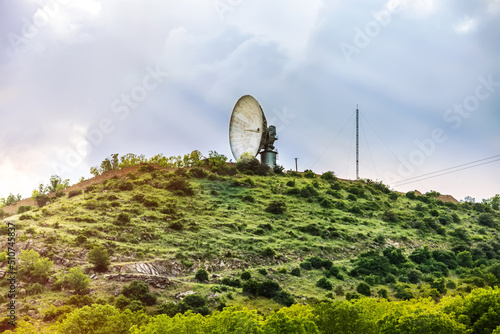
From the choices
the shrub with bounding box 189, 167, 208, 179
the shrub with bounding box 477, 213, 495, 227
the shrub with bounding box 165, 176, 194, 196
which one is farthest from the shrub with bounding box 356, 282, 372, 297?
the shrub with bounding box 477, 213, 495, 227

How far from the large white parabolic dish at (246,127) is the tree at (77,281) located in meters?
54.9

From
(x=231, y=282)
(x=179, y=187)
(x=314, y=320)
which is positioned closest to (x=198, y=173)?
(x=179, y=187)

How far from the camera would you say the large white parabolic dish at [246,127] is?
89569 millimetres

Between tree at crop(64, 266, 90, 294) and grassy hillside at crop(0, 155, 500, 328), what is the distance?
19 centimetres

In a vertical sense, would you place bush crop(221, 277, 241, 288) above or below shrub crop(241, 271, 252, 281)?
below

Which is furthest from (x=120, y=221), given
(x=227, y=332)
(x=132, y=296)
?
(x=227, y=332)

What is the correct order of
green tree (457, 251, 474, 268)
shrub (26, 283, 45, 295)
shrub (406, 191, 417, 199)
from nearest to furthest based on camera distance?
shrub (26, 283, 45, 295) < green tree (457, 251, 474, 268) < shrub (406, 191, 417, 199)

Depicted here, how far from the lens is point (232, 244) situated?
2180 inches

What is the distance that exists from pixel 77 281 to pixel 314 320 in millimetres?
22296

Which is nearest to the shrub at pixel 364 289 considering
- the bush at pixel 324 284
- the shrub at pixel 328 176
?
the bush at pixel 324 284

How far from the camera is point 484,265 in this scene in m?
63.1

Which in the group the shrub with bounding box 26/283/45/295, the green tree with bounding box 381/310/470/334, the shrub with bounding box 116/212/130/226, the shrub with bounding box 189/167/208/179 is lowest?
the green tree with bounding box 381/310/470/334

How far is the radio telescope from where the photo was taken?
89.6 metres

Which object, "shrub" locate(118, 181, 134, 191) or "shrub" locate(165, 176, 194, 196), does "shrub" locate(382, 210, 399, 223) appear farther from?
"shrub" locate(118, 181, 134, 191)
